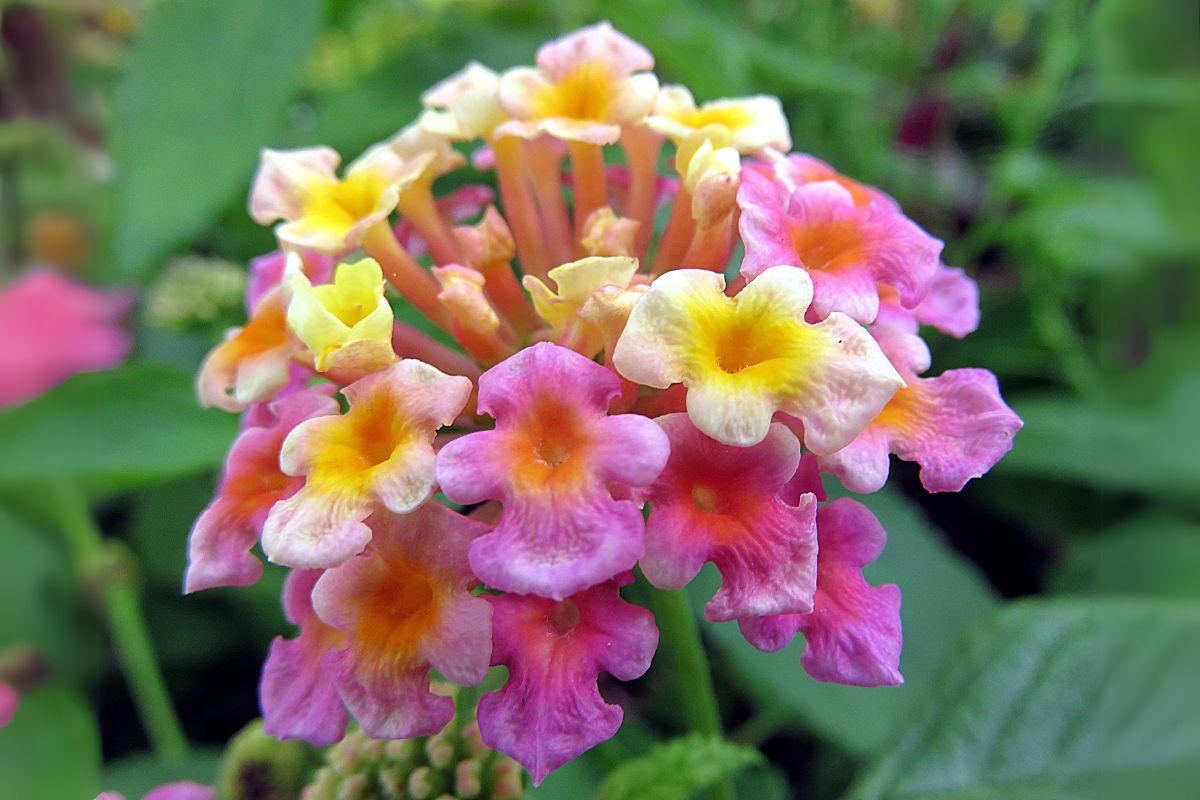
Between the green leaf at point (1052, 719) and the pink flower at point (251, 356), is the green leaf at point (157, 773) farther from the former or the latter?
the green leaf at point (1052, 719)

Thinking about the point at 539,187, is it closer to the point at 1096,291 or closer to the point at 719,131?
the point at 719,131

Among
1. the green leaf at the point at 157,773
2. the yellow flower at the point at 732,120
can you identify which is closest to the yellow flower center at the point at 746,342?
the yellow flower at the point at 732,120

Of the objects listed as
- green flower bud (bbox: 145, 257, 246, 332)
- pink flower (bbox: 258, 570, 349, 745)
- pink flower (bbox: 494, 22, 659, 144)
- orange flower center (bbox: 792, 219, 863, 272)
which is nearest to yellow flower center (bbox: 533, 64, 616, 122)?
pink flower (bbox: 494, 22, 659, 144)

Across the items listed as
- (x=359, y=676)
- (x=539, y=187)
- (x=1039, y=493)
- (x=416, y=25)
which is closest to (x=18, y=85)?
(x=416, y=25)

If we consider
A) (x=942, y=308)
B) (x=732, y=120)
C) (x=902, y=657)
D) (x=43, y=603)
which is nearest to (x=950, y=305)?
(x=942, y=308)

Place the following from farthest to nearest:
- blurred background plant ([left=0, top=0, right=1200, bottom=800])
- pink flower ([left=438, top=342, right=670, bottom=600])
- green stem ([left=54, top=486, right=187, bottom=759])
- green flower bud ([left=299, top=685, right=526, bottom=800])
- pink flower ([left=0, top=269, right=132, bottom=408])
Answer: pink flower ([left=0, top=269, right=132, bottom=408]), green stem ([left=54, top=486, right=187, bottom=759]), blurred background plant ([left=0, top=0, right=1200, bottom=800]), green flower bud ([left=299, top=685, right=526, bottom=800]), pink flower ([left=438, top=342, right=670, bottom=600])

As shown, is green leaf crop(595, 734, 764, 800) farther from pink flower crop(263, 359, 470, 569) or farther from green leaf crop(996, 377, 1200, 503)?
green leaf crop(996, 377, 1200, 503)
